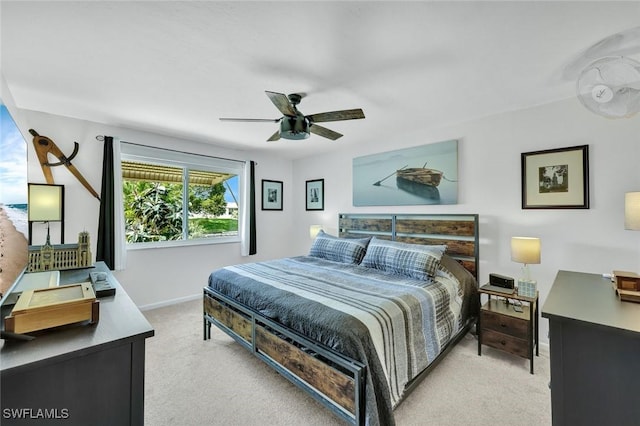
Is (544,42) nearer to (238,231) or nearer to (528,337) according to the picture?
(528,337)

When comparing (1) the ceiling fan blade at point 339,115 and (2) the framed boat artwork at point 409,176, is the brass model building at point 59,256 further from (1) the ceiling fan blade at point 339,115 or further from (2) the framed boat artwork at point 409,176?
(2) the framed boat artwork at point 409,176

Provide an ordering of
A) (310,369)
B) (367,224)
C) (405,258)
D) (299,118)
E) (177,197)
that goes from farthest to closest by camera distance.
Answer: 1. (177,197)
2. (367,224)
3. (405,258)
4. (299,118)
5. (310,369)

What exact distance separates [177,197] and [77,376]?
11.8ft

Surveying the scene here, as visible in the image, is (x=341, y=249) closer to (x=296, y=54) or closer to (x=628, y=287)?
(x=296, y=54)

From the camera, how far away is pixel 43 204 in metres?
2.48

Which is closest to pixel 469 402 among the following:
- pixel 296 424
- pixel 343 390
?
pixel 343 390

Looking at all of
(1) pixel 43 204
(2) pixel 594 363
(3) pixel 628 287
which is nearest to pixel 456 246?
(3) pixel 628 287

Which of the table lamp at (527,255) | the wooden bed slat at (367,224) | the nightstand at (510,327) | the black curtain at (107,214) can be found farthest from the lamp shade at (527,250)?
the black curtain at (107,214)

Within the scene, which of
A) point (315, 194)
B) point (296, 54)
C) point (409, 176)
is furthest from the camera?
point (315, 194)

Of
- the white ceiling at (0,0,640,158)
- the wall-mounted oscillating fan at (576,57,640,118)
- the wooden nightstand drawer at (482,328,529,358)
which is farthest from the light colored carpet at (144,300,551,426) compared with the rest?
the white ceiling at (0,0,640,158)

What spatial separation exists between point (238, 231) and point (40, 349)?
396 cm

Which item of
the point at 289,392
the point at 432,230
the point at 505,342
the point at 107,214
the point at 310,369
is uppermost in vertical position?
the point at 107,214

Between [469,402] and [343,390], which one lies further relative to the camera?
[469,402]

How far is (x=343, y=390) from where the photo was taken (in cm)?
157
